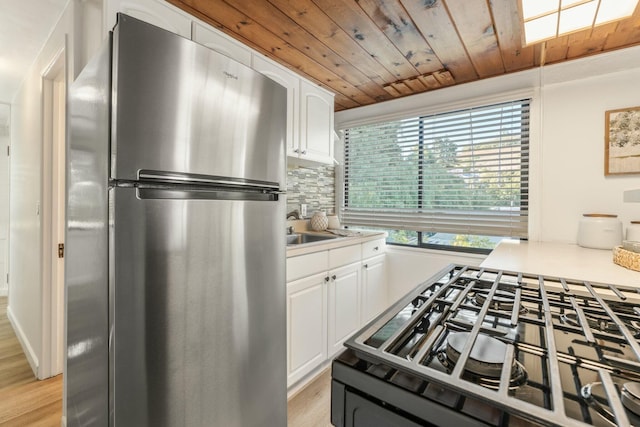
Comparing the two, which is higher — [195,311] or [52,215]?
[52,215]

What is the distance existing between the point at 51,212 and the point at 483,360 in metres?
2.50

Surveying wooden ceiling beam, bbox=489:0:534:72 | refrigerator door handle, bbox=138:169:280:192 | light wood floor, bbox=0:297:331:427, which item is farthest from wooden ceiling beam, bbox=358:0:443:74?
light wood floor, bbox=0:297:331:427

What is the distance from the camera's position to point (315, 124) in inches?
97.2

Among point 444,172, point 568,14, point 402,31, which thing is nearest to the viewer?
point 568,14

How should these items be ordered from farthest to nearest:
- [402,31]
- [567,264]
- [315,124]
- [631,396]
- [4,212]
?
1. [4,212]
2. [315,124]
3. [402,31]
4. [567,264]
5. [631,396]


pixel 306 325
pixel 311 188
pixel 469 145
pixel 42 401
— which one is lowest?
pixel 42 401

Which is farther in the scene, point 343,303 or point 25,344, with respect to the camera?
point 25,344

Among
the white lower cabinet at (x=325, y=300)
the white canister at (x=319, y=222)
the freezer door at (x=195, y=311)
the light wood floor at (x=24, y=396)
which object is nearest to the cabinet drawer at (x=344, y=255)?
the white lower cabinet at (x=325, y=300)

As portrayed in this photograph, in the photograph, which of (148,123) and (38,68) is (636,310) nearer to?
(148,123)

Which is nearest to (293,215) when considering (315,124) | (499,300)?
(315,124)

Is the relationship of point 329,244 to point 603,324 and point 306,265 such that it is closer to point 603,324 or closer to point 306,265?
point 306,265

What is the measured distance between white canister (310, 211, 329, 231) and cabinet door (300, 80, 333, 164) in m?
0.50

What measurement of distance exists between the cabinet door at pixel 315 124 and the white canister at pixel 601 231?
1838mm

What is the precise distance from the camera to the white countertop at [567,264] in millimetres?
1080
